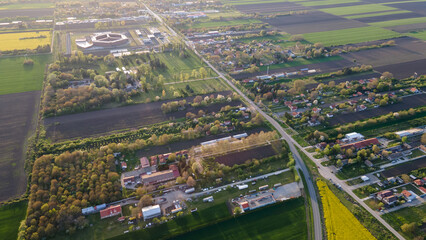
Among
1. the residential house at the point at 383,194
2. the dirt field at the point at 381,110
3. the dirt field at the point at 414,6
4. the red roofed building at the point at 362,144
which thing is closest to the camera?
the residential house at the point at 383,194

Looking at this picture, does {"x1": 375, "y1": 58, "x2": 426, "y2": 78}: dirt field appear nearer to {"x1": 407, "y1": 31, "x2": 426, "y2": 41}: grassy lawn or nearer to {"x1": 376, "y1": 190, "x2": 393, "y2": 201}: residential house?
{"x1": 407, "y1": 31, "x2": 426, "y2": 41}: grassy lawn

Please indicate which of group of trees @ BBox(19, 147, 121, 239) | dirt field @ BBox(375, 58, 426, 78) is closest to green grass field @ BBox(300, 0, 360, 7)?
dirt field @ BBox(375, 58, 426, 78)

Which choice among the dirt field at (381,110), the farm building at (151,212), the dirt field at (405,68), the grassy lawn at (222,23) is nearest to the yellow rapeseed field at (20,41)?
the grassy lawn at (222,23)

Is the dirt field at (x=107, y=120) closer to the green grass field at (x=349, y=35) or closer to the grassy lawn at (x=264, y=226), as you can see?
the grassy lawn at (x=264, y=226)

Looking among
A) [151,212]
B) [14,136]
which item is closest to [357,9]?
[151,212]

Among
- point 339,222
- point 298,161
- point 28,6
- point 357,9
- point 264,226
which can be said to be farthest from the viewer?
point 357,9

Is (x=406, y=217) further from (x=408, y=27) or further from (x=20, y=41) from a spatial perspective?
(x=20, y=41)
